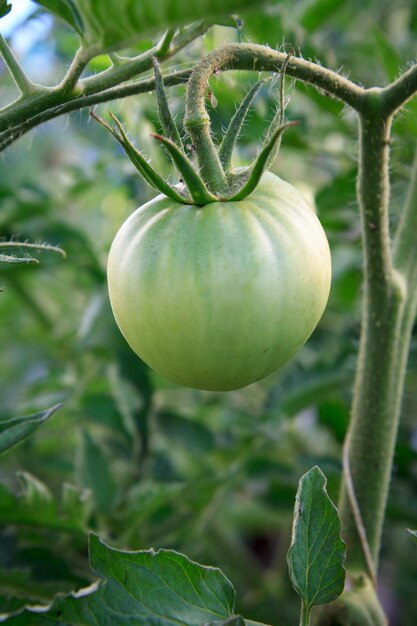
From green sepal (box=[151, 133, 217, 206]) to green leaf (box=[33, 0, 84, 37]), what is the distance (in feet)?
0.32

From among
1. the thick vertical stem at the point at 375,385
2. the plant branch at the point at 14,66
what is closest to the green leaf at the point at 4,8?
the plant branch at the point at 14,66

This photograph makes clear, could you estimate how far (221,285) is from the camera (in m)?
0.54

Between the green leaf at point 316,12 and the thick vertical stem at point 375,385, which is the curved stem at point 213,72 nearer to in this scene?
the thick vertical stem at point 375,385

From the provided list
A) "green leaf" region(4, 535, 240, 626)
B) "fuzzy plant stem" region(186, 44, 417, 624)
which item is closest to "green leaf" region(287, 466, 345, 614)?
"green leaf" region(4, 535, 240, 626)

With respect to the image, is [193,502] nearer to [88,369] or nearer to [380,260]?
[88,369]

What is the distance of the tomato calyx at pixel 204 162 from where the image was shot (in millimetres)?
546

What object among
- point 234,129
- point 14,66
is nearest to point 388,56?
point 234,129

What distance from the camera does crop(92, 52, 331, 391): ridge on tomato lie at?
1.79 ft

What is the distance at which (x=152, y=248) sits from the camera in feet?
1.85

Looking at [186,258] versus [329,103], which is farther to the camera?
[329,103]

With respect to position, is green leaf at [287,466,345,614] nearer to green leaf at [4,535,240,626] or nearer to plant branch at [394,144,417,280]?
green leaf at [4,535,240,626]

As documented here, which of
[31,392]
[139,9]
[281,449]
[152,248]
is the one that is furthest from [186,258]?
[281,449]

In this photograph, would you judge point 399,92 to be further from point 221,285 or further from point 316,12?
point 316,12

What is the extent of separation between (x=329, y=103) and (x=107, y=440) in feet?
2.22
